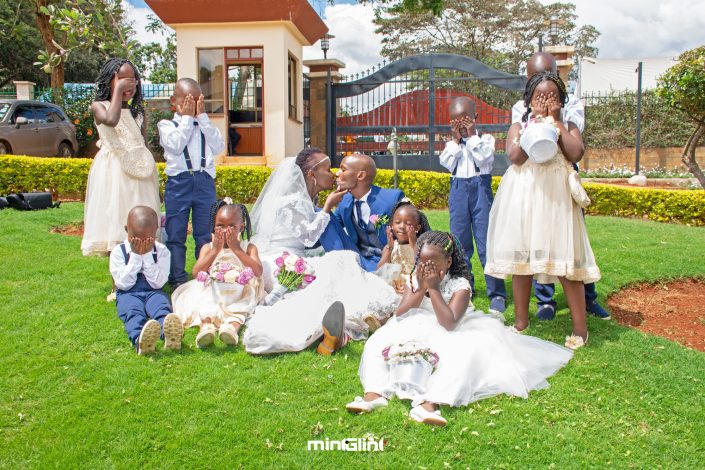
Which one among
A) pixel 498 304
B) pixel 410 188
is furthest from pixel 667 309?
pixel 410 188

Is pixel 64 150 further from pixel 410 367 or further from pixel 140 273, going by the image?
pixel 410 367

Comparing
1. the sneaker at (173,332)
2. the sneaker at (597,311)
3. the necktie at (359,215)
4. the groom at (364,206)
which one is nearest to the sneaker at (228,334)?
the sneaker at (173,332)

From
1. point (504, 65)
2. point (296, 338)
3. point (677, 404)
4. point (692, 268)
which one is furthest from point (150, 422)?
point (504, 65)

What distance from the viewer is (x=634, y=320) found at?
5.39 meters

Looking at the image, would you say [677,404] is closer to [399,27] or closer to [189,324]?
[189,324]

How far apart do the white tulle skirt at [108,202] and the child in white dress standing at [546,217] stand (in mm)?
3231

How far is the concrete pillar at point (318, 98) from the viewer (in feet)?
49.8

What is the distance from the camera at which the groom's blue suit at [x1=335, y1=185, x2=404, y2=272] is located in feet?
19.0

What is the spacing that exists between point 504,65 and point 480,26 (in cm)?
240

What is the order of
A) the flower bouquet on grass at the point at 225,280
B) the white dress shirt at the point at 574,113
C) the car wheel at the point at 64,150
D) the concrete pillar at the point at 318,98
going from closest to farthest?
1. the white dress shirt at the point at 574,113
2. the flower bouquet on grass at the point at 225,280
3. the concrete pillar at the point at 318,98
4. the car wheel at the point at 64,150

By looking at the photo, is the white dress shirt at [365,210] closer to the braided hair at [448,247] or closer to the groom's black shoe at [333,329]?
the braided hair at [448,247]

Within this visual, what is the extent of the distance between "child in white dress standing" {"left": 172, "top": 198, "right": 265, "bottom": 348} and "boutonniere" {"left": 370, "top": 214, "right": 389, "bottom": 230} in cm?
123

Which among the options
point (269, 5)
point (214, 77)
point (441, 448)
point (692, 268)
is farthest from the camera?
point (214, 77)

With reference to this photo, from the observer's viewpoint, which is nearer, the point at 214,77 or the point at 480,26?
the point at 214,77
